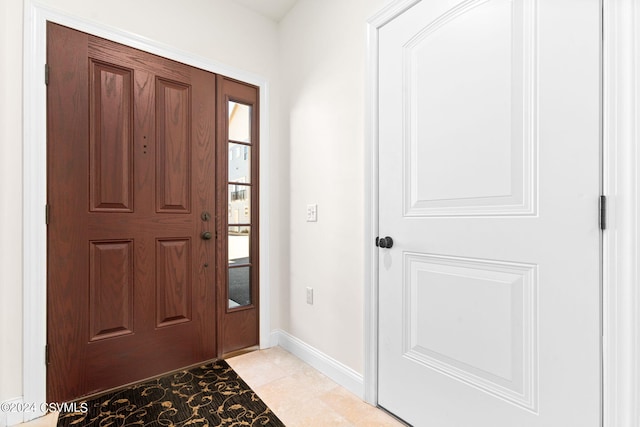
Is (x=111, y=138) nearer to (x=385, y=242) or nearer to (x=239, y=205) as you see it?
(x=239, y=205)

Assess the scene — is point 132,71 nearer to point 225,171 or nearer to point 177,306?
point 225,171

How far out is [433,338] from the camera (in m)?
1.38

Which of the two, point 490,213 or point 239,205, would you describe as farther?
point 239,205

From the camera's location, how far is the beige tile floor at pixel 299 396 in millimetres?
1517

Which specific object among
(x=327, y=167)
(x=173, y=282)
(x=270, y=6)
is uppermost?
A: (x=270, y=6)

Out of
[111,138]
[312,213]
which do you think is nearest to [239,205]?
[312,213]

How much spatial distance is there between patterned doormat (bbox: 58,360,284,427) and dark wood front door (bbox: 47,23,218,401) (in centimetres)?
13

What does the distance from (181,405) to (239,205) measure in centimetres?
126

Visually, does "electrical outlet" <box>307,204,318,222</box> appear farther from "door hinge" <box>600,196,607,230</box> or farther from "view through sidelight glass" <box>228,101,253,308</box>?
"door hinge" <box>600,196,607,230</box>

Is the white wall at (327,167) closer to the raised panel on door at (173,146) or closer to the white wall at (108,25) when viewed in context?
the white wall at (108,25)

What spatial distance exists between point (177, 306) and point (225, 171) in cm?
95

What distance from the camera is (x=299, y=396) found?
173 centimetres
